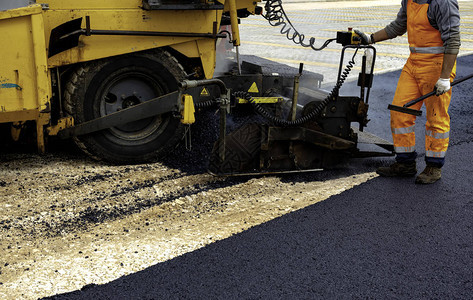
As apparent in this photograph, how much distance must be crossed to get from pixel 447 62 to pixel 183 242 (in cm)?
245

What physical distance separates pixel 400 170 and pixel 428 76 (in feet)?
2.69

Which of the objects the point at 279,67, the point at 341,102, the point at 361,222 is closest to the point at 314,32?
the point at 279,67

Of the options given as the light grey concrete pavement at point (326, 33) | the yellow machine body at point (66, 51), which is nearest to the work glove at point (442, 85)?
the yellow machine body at point (66, 51)

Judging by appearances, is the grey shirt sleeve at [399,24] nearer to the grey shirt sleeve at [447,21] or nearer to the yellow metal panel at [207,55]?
the grey shirt sleeve at [447,21]

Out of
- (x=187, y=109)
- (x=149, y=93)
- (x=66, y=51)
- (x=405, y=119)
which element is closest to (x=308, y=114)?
(x=405, y=119)

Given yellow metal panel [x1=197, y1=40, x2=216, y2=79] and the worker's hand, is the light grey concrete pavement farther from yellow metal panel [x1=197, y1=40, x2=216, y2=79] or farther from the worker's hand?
yellow metal panel [x1=197, y1=40, x2=216, y2=79]

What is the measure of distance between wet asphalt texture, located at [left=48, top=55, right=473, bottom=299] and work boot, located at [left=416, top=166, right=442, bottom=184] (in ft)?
0.19

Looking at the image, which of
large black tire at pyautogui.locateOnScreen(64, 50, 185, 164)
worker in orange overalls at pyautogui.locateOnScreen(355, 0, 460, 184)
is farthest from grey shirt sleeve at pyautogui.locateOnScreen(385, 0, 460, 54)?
large black tire at pyautogui.locateOnScreen(64, 50, 185, 164)

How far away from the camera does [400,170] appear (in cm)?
439

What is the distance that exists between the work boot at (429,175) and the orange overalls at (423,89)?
0.18 ft

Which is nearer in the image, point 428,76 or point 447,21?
point 447,21

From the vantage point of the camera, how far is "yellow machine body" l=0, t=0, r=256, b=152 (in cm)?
376

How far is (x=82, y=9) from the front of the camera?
407 cm

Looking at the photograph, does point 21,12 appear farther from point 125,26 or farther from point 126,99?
point 126,99
